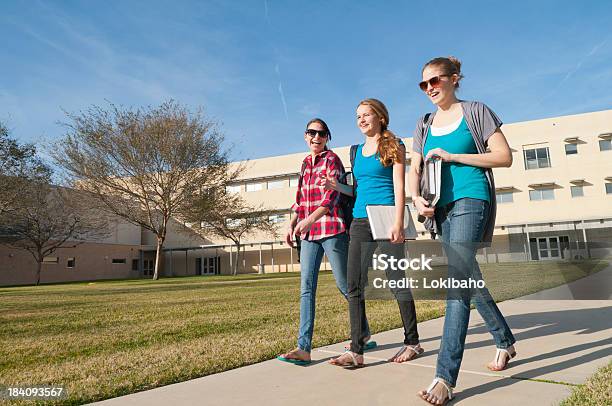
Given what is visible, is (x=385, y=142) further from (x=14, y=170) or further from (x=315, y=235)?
(x=14, y=170)

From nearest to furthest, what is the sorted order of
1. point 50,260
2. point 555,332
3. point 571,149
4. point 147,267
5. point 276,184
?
point 555,332, point 571,149, point 50,260, point 276,184, point 147,267

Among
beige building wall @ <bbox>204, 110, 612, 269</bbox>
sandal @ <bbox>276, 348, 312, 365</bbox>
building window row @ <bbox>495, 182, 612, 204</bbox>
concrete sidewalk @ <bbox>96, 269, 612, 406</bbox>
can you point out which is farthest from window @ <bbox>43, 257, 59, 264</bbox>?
sandal @ <bbox>276, 348, 312, 365</bbox>

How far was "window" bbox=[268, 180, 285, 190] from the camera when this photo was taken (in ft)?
150

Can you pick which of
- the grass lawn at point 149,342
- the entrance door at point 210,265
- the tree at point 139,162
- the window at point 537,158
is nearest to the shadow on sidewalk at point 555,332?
the grass lawn at point 149,342

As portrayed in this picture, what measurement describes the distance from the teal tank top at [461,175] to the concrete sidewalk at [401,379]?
3.60 ft

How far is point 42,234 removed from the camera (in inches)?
1312

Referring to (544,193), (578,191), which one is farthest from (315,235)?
(544,193)

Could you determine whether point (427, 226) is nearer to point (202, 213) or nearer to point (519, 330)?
point (519, 330)

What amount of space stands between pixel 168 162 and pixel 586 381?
77.6 feet

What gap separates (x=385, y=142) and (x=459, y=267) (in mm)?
1261

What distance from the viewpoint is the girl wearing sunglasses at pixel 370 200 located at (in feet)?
10.2

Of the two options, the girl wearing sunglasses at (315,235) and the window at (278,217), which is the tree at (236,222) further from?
the girl wearing sunglasses at (315,235)

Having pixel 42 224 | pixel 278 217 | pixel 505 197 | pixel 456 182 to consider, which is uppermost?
pixel 505 197

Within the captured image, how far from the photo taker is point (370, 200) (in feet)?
10.9
